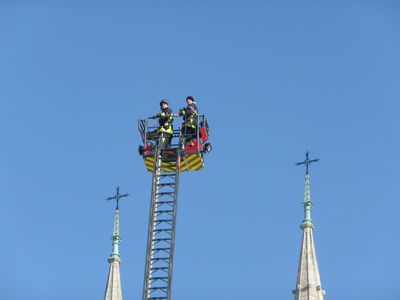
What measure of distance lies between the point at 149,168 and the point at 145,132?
1.31 meters

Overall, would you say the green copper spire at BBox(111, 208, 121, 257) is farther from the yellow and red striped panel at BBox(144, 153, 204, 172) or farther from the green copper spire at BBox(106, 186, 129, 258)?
the yellow and red striped panel at BBox(144, 153, 204, 172)

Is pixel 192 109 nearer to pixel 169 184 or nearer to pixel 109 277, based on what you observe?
pixel 169 184

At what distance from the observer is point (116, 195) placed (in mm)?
100938

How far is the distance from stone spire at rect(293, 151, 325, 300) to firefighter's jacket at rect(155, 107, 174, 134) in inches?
1015

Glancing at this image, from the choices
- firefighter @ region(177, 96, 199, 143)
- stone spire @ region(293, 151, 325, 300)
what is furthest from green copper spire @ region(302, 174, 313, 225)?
firefighter @ region(177, 96, 199, 143)

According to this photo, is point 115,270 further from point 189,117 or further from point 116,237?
point 189,117

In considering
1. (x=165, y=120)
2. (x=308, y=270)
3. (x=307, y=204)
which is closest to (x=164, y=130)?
(x=165, y=120)

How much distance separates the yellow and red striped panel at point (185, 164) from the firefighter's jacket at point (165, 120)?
1.07 m

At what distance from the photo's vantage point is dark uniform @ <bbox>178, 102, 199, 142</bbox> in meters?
69.1

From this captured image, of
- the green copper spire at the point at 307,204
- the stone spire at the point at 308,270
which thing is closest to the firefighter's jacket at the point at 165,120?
the stone spire at the point at 308,270

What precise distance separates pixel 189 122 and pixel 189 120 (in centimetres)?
7

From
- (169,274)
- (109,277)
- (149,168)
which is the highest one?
(109,277)

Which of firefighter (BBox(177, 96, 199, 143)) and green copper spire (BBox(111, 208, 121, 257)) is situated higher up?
green copper spire (BBox(111, 208, 121, 257))

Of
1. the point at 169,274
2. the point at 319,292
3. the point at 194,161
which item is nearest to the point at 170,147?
the point at 194,161
